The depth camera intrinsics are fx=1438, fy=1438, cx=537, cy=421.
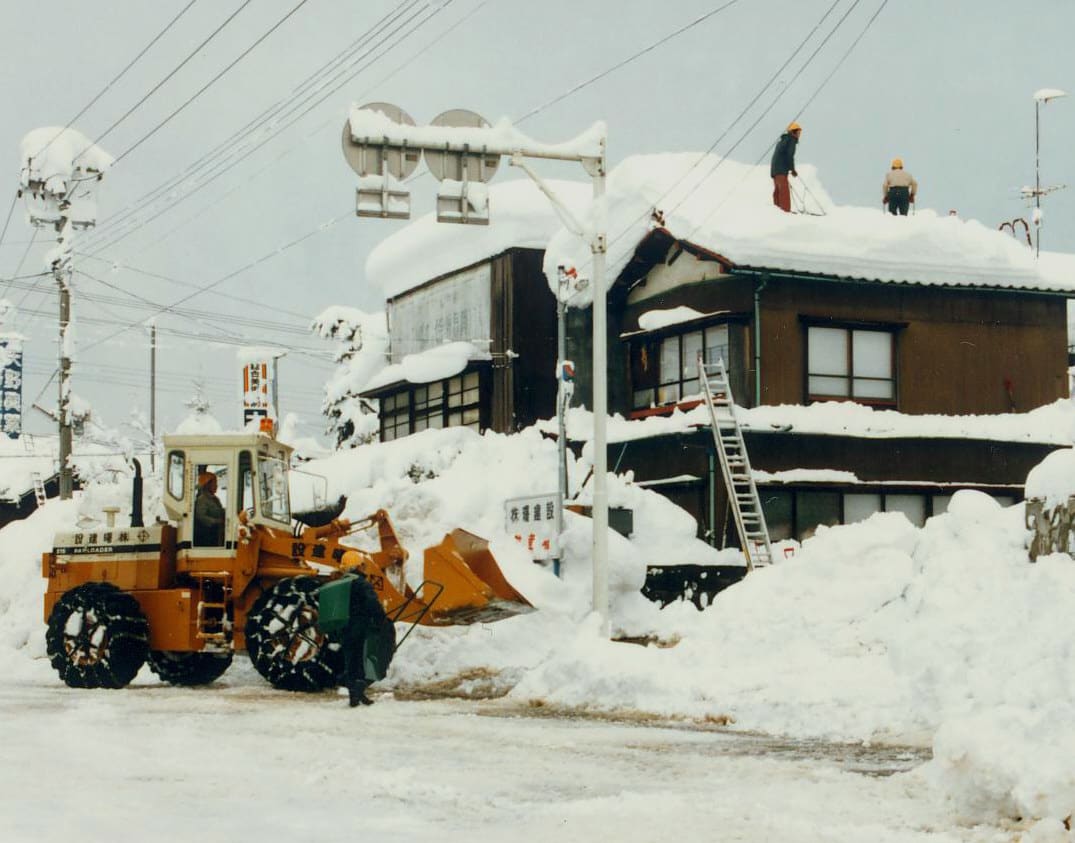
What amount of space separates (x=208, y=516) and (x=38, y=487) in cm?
4282

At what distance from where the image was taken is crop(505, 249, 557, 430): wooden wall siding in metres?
31.5

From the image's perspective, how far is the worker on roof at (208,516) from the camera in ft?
57.6

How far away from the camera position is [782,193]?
30.0 metres

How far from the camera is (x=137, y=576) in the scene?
17.7 metres

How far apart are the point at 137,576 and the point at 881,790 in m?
11.2

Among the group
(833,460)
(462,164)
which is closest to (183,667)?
(462,164)

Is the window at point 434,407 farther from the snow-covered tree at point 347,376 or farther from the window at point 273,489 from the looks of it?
the window at point 273,489

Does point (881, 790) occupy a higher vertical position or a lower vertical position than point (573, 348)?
lower

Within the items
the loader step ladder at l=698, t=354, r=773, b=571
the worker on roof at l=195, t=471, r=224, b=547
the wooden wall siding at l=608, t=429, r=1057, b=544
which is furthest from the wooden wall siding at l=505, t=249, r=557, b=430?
the worker on roof at l=195, t=471, r=224, b=547

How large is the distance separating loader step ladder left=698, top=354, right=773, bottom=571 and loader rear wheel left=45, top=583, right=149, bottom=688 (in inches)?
422

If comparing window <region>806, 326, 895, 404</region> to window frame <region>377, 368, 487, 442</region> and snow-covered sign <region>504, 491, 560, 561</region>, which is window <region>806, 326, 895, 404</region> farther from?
window frame <region>377, 368, 487, 442</region>

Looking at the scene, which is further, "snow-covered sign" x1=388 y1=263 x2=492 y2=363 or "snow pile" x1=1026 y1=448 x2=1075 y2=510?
"snow-covered sign" x1=388 y1=263 x2=492 y2=363

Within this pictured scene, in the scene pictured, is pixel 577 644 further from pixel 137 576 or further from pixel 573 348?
pixel 573 348

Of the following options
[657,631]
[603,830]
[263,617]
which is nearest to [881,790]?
[603,830]
